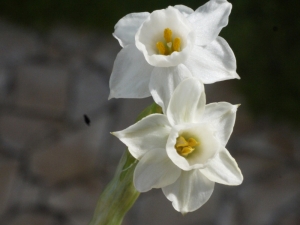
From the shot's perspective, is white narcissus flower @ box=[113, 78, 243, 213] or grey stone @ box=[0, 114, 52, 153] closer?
white narcissus flower @ box=[113, 78, 243, 213]

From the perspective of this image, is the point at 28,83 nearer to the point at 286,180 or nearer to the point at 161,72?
the point at 286,180

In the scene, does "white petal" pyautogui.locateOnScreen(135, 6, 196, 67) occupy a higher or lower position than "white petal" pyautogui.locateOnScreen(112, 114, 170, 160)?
higher

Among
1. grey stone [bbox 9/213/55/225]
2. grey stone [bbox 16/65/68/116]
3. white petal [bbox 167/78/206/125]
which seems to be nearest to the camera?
white petal [bbox 167/78/206/125]

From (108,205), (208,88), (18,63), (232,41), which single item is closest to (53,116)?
(18,63)

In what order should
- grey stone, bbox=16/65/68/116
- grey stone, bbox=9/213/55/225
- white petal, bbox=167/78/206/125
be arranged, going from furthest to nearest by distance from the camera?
grey stone, bbox=16/65/68/116, grey stone, bbox=9/213/55/225, white petal, bbox=167/78/206/125

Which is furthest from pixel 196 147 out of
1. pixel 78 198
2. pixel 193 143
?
pixel 78 198

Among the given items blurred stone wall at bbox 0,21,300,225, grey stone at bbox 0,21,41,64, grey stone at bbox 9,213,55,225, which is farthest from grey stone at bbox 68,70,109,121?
grey stone at bbox 9,213,55,225

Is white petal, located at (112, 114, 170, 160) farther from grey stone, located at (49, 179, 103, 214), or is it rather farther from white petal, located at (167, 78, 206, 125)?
grey stone, located at (49, 179, 103, 214)

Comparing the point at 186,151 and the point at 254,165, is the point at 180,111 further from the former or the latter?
the point at 254,165
